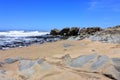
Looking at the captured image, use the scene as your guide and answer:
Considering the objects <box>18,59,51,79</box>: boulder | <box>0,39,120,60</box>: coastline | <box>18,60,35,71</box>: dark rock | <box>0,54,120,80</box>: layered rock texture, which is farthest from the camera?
<box>0,39,120,60</box>: coastline

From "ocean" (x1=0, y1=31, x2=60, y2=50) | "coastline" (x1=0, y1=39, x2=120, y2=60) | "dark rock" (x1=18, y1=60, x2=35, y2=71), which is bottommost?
"ocean" (x1=0, y1=31, x2=60, y2=50)

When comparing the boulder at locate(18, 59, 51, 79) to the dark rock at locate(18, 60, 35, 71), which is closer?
the boulder at locate(18, 59, 51, 79)

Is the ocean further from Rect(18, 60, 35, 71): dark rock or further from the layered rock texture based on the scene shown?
the layered rock texture

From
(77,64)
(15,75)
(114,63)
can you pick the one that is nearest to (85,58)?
(77,64)

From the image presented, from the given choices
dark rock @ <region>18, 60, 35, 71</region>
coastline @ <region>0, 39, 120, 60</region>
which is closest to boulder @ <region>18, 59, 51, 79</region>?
dark rock @ <region>18, 60, 35, 71</region>

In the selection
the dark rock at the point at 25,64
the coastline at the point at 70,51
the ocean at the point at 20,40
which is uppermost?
the coastline at the point at 70,51

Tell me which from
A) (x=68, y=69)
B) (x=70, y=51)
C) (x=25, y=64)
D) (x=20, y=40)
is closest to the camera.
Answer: (x=68, y=69)

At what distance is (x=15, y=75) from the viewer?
664 cm

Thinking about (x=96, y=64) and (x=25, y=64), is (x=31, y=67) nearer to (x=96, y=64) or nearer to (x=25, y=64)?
(x=25, y=64)

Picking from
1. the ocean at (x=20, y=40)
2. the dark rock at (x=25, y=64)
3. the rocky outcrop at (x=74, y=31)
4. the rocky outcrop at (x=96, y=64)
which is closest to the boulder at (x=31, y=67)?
the dark rock at (x=25, y=64)

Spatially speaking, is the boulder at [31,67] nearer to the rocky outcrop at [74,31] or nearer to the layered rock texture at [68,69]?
the layered rock texture at [68,69]

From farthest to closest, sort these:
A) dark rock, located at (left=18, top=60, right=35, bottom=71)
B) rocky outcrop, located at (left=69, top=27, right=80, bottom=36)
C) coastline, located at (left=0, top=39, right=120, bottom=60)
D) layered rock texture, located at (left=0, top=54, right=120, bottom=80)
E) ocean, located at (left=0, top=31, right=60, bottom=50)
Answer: rocky outcrop, located at (left=69, top=27, right=80, bottom=36) → ocean, located at (left=0, top=31, right=60, bottom=50) → coastline, located at (left=0, top=39, right=120, bottom=60) → dark rock, located at (left=18, top=60, right=35, bottom=71) → layered rock texture, located at (left=0, top=54, right=120, bottom=80)

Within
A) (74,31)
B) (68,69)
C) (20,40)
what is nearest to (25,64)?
(68,69)

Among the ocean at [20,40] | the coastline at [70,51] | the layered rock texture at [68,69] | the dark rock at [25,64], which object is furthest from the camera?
the ocean at [20,40]
